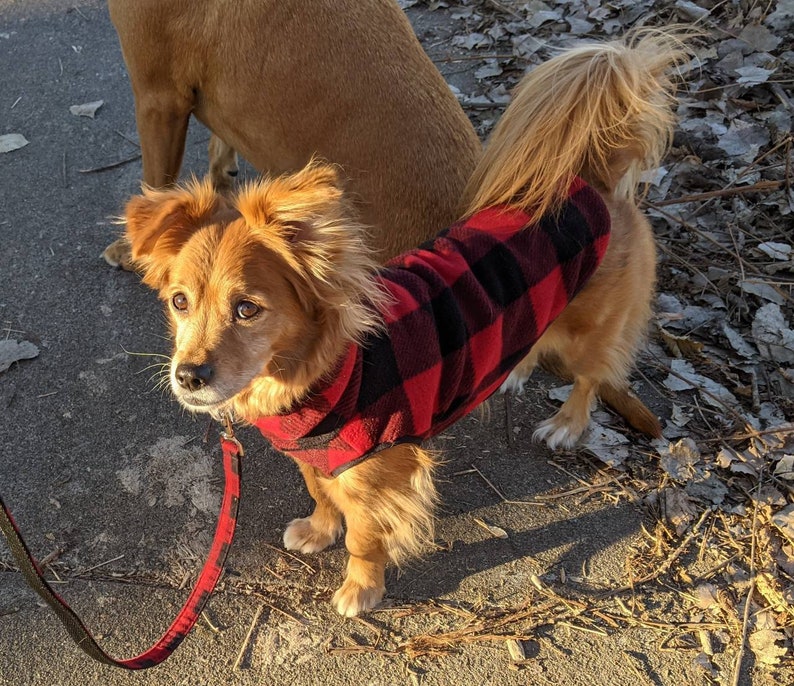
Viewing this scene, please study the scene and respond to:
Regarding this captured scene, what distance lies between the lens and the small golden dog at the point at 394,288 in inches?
71.0

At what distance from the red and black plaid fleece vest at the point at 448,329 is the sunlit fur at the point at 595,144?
4.6 inches

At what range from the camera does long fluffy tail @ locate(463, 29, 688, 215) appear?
234 cm

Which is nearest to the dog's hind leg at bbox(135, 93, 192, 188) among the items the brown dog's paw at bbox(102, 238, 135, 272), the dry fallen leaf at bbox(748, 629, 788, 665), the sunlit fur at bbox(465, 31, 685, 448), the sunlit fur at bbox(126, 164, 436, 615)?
the brown dog's paw at bbox(102, 238, 135, 272)

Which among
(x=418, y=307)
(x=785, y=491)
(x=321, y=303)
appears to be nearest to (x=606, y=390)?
(x=785, y=491)

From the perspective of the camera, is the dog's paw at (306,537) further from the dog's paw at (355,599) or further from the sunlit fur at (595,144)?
the sunlit fur at (595,144)

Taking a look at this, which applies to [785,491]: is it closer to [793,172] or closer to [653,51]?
[653,51]

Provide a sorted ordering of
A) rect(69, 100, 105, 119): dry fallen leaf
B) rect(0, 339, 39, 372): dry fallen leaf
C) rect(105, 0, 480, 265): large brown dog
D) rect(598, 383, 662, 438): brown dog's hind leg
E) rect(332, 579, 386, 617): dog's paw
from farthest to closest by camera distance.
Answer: rect(69, 100, 105, 119): dry fallen leaf < rect(0, 339, 39, 372): dry fallen leaf < rect(598, 383, 662, 438): brown dog's hind leg < rect(105, 0, 480, 265): large brown dog < rect(332, 579, 386, 617): dog's paw

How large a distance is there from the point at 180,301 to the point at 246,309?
0.65ft

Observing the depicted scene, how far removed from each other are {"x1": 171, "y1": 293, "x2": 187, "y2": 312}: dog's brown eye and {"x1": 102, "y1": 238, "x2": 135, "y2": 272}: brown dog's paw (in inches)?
76.0

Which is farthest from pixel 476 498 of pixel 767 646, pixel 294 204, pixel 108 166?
pixel 108 166

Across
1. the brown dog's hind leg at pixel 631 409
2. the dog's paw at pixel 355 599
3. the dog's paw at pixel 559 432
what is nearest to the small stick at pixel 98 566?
the dog's paw at pixel 355 599

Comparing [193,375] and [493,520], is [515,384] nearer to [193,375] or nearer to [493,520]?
[493,520]

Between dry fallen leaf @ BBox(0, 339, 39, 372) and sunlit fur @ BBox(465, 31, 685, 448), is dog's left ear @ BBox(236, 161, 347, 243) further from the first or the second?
dry fallen leaf @ BBox(0, 339, 39, 372)

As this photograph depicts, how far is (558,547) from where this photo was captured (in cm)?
269
